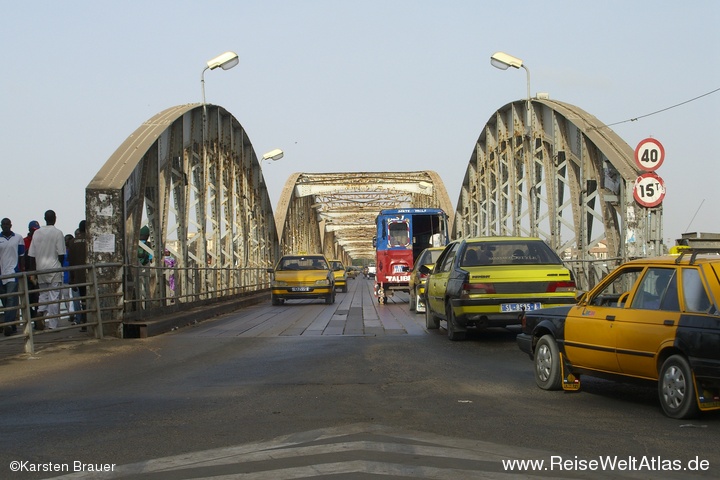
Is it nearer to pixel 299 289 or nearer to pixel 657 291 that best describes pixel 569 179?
pixel 299 289

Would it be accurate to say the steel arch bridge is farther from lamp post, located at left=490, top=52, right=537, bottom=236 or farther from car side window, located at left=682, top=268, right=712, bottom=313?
car side window, located at left=682, top=268, right=712, bottom=313

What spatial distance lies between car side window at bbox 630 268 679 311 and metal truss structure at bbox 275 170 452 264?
136 feet

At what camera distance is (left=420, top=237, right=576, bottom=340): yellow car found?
1344 cm

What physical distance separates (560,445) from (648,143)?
374 inches

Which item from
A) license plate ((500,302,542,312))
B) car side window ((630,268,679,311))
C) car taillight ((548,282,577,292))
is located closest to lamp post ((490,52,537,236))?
car taillight ((548,282,577,292))

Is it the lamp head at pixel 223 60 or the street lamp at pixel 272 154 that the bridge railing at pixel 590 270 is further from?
the street lamp at pixel 272 154

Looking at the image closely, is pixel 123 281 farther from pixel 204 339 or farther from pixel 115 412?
pixel 115 412

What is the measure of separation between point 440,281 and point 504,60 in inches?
489

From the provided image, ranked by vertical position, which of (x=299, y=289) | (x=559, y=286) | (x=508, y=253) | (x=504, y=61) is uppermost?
(x=504, y=61)

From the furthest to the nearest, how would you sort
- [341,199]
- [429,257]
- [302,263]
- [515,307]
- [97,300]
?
[341,199]
[302,263]
[429,257]
[97,300]
[515,307]

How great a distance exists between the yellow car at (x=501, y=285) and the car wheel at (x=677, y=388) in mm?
5927

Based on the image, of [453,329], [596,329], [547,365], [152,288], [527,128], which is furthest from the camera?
[527,128]

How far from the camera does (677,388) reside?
7.14m

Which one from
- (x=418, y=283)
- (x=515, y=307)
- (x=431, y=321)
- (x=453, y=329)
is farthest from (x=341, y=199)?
(x=515, y=307)
